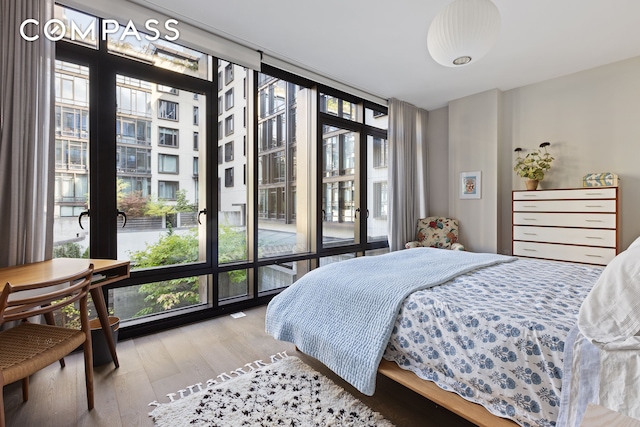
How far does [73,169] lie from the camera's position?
2199mm

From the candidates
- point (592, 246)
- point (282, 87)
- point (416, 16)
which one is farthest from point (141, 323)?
point (592, 246)

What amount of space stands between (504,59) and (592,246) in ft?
6.90

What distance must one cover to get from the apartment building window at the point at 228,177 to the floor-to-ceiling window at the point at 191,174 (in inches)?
0.4

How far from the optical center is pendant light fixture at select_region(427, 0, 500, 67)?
155 centimetres

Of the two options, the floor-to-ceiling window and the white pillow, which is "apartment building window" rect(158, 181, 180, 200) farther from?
the white pillow

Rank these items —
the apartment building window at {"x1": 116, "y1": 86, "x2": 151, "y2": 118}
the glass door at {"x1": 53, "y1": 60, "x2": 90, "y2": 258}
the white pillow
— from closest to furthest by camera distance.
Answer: the white pillow < the glass door at {"x1": 53, "y1": 60, "x2": 90, "y2": 258} < the apartment building window at {"x1": 116, "y1": 86, "x2": 151, "y2": 118}

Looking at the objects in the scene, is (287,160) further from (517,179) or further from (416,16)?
(517,179)

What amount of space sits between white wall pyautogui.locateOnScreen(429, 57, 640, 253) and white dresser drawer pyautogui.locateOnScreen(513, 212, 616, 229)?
47 centimetres

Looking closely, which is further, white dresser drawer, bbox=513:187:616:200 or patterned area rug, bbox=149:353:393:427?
white dresser drawer, bbox=513:187:616:200

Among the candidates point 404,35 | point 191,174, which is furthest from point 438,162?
point 191,174

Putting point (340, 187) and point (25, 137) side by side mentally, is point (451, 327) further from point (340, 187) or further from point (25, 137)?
point (340, 187)

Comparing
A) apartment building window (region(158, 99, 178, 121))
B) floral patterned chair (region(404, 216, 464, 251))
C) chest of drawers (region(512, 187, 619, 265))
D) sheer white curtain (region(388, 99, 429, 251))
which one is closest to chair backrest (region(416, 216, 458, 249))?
floral patterned chair (region(404, 216, 464, 251))

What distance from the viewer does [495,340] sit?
1192 mm

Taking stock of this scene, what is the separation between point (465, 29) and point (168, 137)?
2.41 meters
